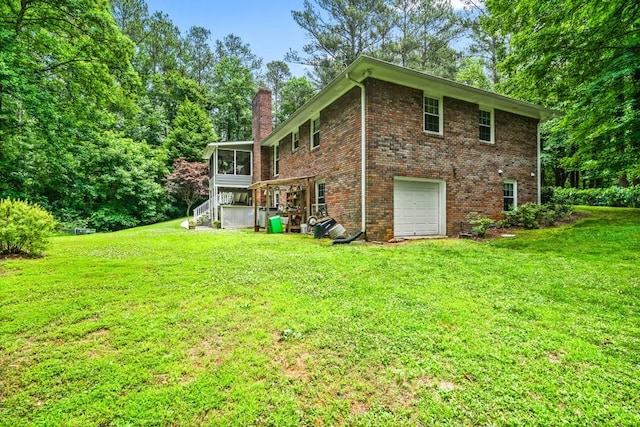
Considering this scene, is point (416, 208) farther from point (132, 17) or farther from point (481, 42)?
point (132, 17)

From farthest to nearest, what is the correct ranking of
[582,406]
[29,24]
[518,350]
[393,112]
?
[29,24], [393,112], [518,350], [582,406]

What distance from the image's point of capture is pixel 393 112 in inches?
350

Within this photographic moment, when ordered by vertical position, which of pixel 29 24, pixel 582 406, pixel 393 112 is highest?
pixel 29 24

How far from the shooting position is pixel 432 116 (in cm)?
974

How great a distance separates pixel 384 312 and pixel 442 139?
8.09m

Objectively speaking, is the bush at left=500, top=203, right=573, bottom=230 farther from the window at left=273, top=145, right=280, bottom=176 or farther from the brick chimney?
the brick chimney

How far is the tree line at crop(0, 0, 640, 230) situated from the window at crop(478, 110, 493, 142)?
1.09 m

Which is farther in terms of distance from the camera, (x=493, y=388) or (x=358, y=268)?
(x=358, y=268)

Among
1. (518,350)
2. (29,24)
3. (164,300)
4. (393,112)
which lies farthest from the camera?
(29,24)

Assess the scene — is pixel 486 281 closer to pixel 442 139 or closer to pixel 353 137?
pixel 353 137

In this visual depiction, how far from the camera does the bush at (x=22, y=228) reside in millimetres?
5539

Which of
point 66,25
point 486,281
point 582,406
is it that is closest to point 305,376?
point 582,406

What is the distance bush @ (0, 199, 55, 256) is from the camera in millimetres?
5539

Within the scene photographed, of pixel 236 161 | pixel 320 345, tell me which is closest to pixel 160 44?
pixel 236 161
